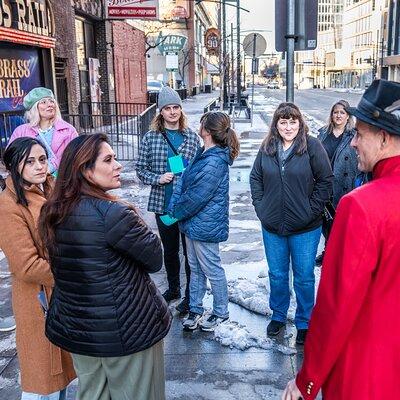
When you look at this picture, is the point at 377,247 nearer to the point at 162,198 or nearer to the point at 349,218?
the point at 349,218

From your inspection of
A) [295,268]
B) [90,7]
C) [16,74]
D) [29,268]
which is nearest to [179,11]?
[90,7]

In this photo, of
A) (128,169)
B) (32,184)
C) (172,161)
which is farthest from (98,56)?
(32,184)

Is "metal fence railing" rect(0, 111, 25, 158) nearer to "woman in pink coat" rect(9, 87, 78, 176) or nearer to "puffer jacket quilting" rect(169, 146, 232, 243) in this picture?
"woman in pink coat" rect(9, 87, 78, 176)

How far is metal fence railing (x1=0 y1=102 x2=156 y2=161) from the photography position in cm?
1083

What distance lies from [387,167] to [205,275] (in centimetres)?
286

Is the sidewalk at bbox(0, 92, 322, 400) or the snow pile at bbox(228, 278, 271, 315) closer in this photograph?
→ the sidewalk at bbox(0, 92, 322, 400)

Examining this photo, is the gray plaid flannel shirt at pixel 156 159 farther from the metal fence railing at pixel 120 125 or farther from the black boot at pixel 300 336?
the metal fence railing at pixel 120 125

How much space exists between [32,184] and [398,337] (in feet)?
6.53

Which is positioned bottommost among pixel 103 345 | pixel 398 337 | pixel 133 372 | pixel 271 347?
pixel 271 347

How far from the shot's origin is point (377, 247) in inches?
66.5

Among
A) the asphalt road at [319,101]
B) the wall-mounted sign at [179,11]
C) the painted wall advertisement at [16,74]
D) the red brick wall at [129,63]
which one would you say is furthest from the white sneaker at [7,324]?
the wall-mounted sign at [179,11]

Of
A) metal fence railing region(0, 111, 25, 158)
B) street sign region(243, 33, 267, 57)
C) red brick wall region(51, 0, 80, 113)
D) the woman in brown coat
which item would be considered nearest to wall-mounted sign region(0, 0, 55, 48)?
red brick wall region(51, 0, 80, 113)

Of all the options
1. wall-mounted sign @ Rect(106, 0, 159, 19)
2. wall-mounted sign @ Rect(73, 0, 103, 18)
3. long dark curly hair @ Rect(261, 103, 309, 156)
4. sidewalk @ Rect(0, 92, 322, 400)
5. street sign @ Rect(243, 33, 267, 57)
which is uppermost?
wall-mounted sign @ Rect(73, 0, 103, 18)

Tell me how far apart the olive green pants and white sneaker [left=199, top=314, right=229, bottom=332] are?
1857 millimetres
